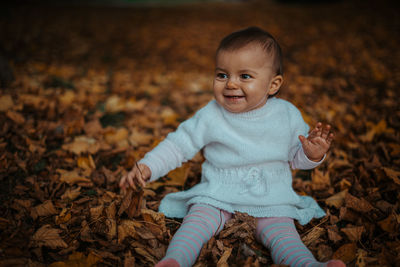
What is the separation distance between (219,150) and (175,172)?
51cm

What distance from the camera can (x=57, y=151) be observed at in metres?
2.13

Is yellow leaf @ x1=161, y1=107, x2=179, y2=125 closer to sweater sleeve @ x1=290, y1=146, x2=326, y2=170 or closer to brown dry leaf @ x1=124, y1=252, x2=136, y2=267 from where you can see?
→ sweater sleeve @ x1=290, y1=146, x2=326, y2=170

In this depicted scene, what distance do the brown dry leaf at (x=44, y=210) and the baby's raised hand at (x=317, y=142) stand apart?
4.41 feet

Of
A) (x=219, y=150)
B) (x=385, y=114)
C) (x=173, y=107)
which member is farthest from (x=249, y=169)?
(x=385, y=114)

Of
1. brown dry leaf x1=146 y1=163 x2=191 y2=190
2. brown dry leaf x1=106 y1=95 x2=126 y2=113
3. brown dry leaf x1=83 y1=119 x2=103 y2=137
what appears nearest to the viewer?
brown dry leaf x1=146 y1=163 x2=191 y2=190

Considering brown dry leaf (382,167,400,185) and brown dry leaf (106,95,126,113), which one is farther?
brown dry leaf (106,95,126,113)

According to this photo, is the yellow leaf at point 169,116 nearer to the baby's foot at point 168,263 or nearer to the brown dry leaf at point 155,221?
the brown dry leaf at point 155,221

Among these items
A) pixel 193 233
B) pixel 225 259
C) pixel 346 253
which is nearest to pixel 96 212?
pixel 193 233

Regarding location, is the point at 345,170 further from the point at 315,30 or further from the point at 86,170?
the point at 315,30

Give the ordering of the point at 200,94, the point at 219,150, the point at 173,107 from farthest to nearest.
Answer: the point at 200,94 → the point at 173,107 → the point at 219,150

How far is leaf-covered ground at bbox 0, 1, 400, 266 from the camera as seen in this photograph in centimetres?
145

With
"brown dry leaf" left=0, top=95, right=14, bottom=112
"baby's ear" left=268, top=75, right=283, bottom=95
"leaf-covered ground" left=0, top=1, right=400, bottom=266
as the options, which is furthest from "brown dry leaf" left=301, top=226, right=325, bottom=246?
"brown dry leaf" left=0, top=95, right=14, bottom=112

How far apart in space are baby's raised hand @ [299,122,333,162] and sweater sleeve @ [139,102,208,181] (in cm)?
52

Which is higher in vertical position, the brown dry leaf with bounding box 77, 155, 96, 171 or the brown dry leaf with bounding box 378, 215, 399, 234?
the brown dry leaf with bounding box 77, 155, 96, 171
